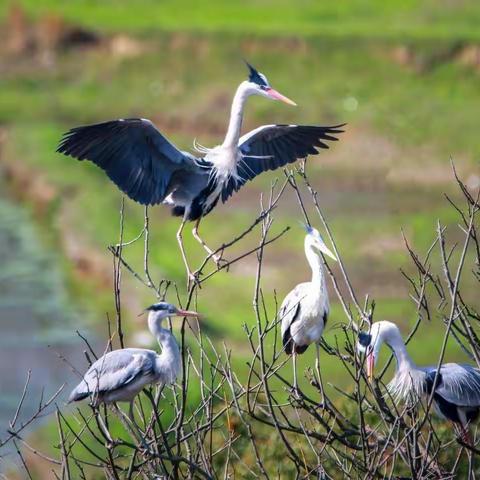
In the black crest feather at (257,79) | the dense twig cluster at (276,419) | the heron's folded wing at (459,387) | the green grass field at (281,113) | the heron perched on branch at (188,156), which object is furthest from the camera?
the green grass field at (281,113)

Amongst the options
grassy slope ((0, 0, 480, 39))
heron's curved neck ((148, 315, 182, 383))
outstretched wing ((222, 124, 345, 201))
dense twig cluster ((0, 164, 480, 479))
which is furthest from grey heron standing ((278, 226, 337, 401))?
grassy slope ((0, 0, 480, 39))

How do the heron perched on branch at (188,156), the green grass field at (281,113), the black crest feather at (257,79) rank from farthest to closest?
the green grass field at (281,113) → the black crest feather at (257,79) → the heron perched on branch at (188,156)

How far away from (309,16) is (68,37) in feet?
22.5

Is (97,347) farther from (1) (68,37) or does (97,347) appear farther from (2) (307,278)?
(1) (68,37)

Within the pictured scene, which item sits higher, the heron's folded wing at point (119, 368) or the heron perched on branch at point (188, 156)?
the heron perched on branch at point (188, 156)

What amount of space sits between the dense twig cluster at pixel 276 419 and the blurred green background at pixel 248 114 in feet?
2.88

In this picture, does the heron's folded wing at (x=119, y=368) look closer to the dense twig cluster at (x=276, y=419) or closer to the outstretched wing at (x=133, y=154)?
the dense twig cluster at (x=276, y=419)

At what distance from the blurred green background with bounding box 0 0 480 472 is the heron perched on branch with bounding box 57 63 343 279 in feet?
23.9

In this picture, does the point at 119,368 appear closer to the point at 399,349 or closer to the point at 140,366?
the point at 140,366

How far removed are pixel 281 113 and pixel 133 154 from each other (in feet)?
73.5

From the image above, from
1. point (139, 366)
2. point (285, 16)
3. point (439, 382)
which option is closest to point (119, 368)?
point (139, 366)

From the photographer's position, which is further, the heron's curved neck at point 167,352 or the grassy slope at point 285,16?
the grassy slope at point 285,16

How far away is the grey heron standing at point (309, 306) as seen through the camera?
24.5ft

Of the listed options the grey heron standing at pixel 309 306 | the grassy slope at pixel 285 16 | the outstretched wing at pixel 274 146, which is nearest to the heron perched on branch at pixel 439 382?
the grey heron standing at pixel 309 306
